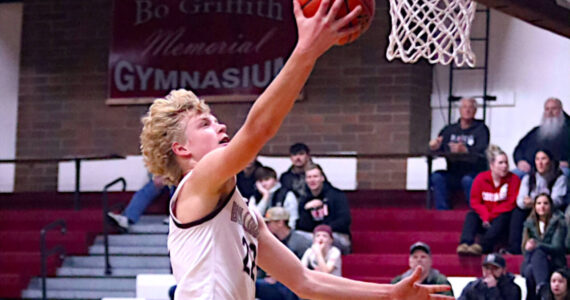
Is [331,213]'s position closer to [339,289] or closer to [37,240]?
[37,240]

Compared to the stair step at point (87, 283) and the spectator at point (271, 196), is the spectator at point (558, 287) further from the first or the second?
the stair step at point (87, 283)

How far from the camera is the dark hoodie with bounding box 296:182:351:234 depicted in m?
9.28

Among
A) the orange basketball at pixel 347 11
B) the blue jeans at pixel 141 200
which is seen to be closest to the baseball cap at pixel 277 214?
the blue jeans at pixel 141 200

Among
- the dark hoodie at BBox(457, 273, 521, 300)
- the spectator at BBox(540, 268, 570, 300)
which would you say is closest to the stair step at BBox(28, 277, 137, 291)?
the dark hoodie at BBox(457, 273, 521, 300)

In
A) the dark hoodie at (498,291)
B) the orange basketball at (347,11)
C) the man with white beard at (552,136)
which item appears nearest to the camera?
the orange basketball at (347,11)

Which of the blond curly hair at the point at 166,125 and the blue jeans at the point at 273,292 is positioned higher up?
the blond curly hair at the point at 166,125

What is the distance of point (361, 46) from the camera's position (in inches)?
462

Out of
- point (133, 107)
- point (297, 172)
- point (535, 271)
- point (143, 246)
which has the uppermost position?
point (133, 107)

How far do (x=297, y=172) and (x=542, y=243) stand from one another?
2.67 metres

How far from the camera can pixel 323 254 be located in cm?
855

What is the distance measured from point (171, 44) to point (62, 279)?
3.51m

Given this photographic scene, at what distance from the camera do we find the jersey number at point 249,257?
3.19m

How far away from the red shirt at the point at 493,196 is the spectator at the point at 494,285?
3.74 ft

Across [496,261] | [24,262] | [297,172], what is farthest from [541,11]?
[24,262]
